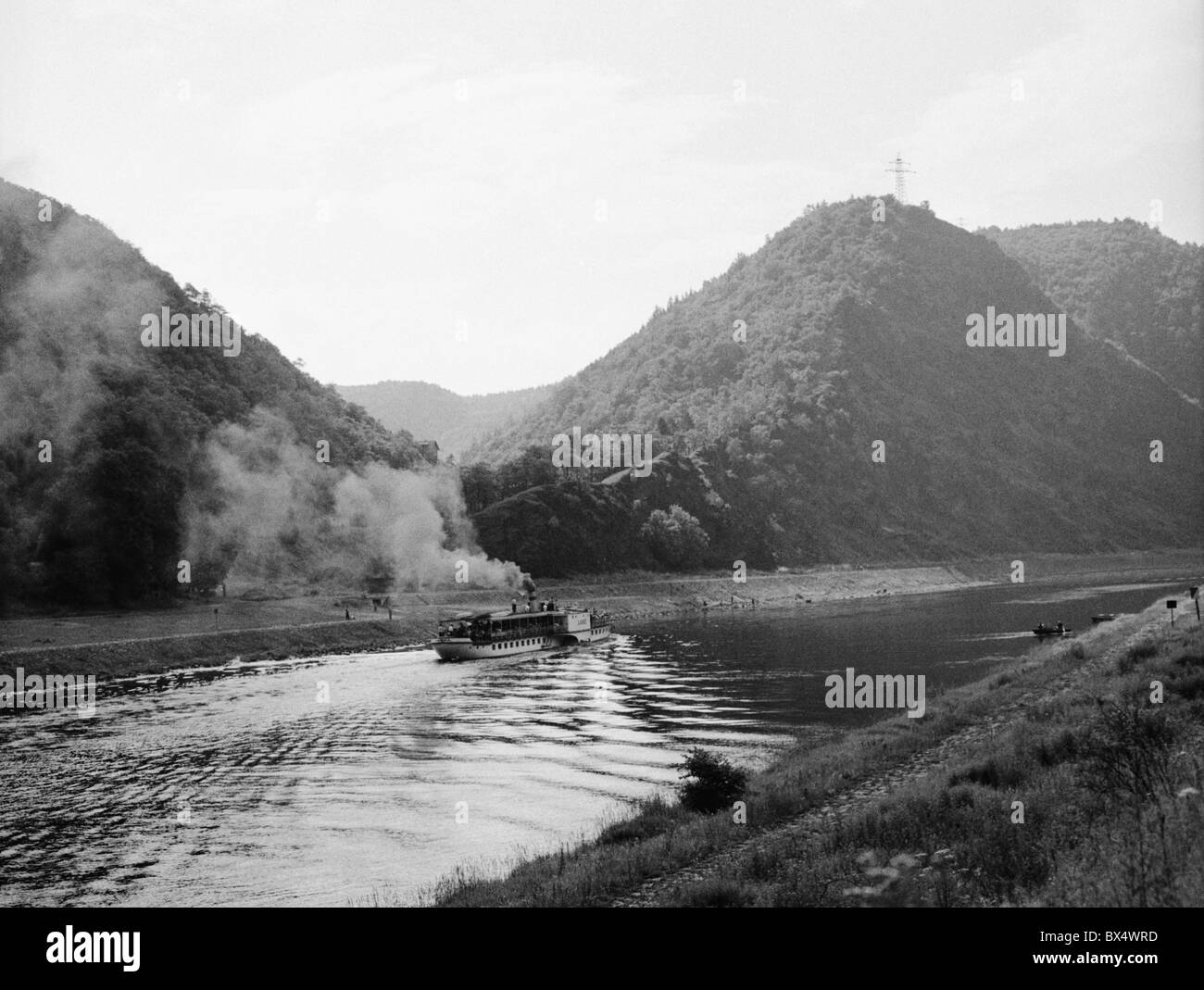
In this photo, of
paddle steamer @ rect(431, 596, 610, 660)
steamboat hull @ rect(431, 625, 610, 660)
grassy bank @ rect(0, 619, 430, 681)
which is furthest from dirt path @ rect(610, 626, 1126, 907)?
grassy bank @ rect(0, 619, 430, 681)

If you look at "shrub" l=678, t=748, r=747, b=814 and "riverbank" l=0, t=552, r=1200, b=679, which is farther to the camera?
"riverbank" l=0, t=552, r=1200, b=679

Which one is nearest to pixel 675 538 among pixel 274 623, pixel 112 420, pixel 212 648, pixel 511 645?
pixel 511 645

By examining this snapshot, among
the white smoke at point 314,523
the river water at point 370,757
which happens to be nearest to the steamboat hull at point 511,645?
the river water at point 370,757

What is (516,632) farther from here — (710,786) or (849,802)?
(849,802)

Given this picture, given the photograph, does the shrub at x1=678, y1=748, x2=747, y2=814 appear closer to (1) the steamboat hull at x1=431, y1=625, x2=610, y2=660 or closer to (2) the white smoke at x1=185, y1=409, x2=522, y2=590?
(1) the steamboat hull at x1=431, y1=625, x2=610, y2=660

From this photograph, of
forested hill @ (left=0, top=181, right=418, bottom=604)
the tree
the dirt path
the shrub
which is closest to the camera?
the dirt path

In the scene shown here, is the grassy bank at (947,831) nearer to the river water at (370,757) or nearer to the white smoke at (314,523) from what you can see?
the river water at (370,757)
